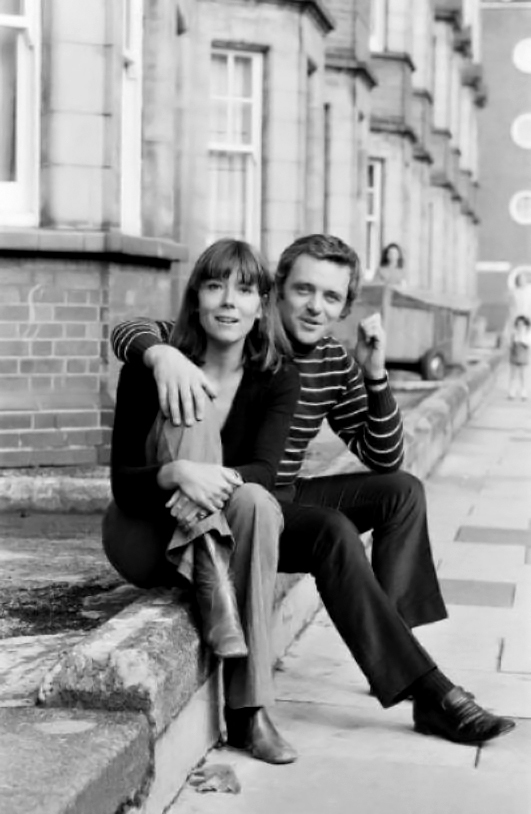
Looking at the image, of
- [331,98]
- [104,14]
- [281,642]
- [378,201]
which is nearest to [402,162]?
[378,201]

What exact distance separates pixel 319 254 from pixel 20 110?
13.6ft

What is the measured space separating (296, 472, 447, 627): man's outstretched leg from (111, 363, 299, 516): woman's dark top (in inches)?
22.3

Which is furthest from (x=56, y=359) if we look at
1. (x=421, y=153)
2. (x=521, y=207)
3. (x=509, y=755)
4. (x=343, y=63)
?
(x=521, y=207)

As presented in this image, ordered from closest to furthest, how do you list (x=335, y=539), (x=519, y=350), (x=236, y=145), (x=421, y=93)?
(x=335, y=539)
(x=236, y=145)
(x=519, y=350)
(x=421, y=93)

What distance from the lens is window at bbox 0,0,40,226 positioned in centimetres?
848

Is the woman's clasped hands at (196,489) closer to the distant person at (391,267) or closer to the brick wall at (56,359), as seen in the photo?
the brick wall at (56,359)

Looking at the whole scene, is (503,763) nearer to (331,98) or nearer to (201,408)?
(201,408)

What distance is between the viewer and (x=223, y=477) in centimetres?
415

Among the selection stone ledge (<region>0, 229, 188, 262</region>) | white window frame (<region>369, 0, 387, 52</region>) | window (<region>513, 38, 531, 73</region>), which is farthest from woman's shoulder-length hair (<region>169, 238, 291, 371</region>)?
window (<region>513, 38, 531, 73</region>)

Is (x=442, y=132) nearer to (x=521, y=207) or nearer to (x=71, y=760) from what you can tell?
(x=521, y=207)

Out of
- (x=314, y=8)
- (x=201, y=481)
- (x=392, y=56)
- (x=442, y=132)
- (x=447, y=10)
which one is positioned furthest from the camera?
(x=442, y=132)

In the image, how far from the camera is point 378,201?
2438 cm

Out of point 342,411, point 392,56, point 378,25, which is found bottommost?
point 342,411

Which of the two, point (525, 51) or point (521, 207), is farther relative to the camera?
point (525, 51)
